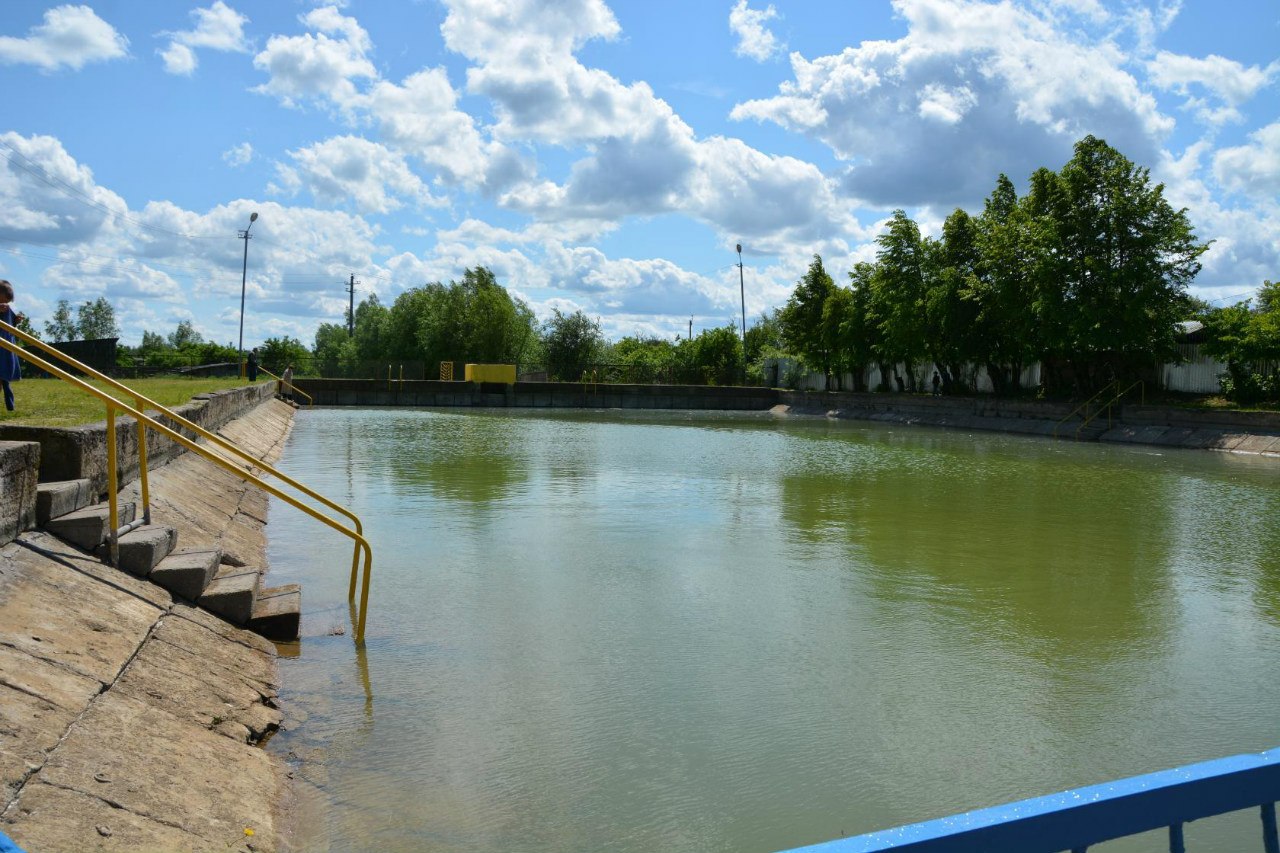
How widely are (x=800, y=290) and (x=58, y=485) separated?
169ft

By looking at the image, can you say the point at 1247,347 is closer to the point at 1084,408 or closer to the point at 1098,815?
the point at 1084,408

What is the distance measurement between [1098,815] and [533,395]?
53967 mm

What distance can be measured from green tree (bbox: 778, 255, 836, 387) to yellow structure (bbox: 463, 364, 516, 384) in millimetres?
16301

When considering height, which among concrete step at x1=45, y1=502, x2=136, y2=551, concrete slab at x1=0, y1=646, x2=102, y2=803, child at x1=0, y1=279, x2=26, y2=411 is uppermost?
child at x1=0, y1=279, x2=26, y2=411

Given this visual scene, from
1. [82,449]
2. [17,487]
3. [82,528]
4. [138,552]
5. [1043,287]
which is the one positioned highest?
[1043,287]

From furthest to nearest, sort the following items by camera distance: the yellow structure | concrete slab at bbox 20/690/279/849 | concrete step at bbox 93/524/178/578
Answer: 1. the yellow structure
2. concrete step at bbox 93/524/178/578
3. concrete slab at bbox 20/690/279/849

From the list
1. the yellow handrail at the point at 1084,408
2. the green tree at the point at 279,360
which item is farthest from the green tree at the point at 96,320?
the yellow handrail at the point at 1084,408

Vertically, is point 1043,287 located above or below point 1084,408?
above

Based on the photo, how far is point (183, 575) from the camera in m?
6.45

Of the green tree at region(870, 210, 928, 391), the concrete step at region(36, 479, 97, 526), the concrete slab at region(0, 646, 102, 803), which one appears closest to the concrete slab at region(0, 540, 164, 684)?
the concrete slab at region(0, 646, 102, 803)

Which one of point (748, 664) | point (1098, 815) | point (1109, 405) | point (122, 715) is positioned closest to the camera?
point (1098, 815)

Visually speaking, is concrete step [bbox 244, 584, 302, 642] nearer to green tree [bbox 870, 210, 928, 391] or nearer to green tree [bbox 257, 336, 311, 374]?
green tree [bbox 870, 210, 928, 391]

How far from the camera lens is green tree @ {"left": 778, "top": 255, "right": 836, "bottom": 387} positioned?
54375 millimetres

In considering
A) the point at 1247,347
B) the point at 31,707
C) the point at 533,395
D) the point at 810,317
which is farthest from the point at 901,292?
the point at 31,707
